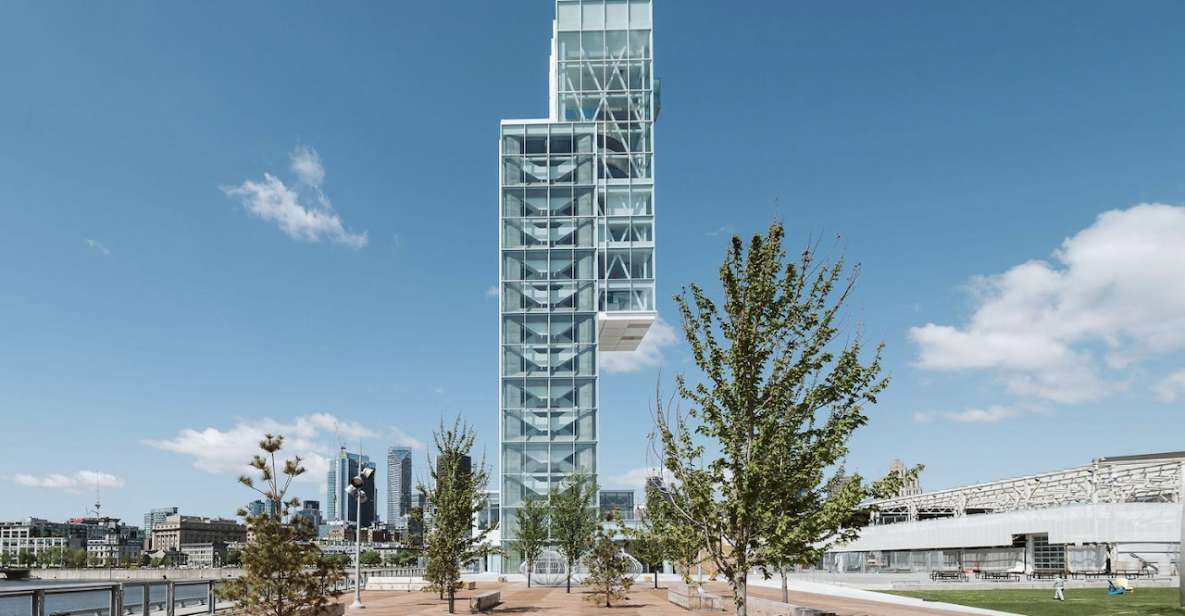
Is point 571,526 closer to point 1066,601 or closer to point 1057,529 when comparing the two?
point 1066,601

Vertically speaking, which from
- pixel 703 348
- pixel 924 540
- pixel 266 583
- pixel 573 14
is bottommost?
pixel 924 540

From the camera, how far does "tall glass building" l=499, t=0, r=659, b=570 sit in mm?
92875

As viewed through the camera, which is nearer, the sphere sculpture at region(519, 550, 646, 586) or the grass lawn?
the grass lawn

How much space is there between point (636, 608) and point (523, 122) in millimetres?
65663

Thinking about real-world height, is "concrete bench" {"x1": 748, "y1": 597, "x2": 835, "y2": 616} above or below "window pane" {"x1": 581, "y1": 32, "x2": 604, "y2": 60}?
below

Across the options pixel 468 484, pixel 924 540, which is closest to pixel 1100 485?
pixel 924 540

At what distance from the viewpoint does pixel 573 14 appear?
9850 cm

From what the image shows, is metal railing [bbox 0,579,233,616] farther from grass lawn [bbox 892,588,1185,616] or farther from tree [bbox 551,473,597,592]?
grass lawn [bbox 892,588,1185,616]

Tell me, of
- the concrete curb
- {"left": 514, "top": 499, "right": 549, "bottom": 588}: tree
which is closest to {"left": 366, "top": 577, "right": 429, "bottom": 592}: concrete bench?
{"left": 514, "top": 499, "right": 549, "bottom": 588}: tree

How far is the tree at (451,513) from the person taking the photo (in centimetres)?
3591

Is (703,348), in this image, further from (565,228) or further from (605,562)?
(565,228)

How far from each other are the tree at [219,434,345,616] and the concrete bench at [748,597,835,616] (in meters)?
15.3

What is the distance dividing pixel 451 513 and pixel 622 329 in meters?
60.9

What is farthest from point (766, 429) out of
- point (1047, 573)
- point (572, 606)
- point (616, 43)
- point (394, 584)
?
point (616, 43)
